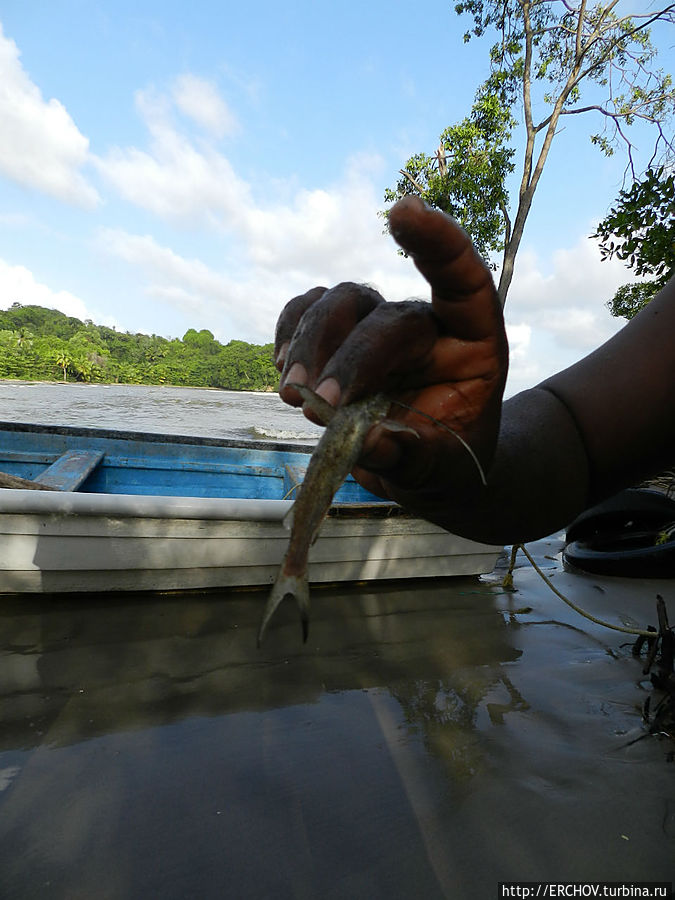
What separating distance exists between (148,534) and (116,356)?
282 feet

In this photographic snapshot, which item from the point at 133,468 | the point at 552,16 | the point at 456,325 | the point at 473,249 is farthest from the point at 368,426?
the point at 552,16

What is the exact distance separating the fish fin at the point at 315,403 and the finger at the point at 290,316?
208mm

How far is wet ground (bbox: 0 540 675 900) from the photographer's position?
1809mm

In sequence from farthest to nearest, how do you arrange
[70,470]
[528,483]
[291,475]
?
[291,475] → [70,470] → [528,483]

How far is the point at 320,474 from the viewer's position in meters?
1.16

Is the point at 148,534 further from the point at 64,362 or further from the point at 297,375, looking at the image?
the point at 64,362

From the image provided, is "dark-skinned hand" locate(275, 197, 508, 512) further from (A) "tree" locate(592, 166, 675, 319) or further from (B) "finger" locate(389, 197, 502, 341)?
(A) "tree" locate(592, 166, 675, 319)

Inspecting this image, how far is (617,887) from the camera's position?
1773 mm

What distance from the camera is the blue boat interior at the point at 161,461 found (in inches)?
224

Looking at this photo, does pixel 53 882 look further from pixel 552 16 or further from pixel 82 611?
pixel 552 16

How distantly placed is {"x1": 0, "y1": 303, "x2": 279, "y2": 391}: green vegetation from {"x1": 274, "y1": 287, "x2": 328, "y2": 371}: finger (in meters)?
59.9

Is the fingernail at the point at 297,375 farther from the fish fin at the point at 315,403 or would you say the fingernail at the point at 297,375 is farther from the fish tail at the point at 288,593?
the fish tail at the point at 288,593

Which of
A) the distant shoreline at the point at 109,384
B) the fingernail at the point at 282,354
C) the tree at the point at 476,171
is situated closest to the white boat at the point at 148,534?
the fingernail at the point at 282,354

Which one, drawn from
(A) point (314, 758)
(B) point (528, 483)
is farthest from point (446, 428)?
(A) point (314, 758)
